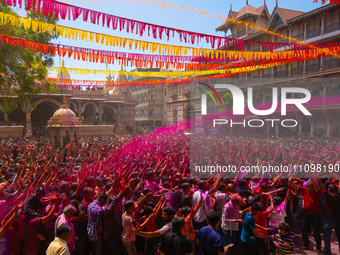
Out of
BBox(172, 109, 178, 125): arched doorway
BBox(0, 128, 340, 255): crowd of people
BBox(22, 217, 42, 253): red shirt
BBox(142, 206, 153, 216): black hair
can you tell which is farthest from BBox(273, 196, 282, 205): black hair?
BBox(172, 109, 178, 125): arched doorway

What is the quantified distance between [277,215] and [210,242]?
77.2 inches

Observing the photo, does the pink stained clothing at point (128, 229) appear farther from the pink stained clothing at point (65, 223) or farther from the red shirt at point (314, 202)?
the red shirt at point (314, 202)

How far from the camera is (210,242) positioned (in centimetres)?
327

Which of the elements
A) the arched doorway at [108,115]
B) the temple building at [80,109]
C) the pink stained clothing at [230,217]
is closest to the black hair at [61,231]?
the pink stained clothing at [230,217]

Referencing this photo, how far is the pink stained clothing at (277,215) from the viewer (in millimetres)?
4637

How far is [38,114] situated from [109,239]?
3454cm

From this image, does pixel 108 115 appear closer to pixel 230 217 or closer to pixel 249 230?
pixel 230 217

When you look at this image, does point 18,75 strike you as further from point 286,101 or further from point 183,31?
point 286,101

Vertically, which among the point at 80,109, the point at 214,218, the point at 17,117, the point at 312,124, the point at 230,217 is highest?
the point at 80,109

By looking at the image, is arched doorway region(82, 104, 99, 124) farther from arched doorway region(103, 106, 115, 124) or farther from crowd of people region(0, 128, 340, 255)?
crowd of people region(0, 128, 340, 255)

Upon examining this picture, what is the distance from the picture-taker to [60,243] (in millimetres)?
3090

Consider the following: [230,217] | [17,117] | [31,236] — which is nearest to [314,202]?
[230,217]

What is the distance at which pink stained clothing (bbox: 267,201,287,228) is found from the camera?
4.64m

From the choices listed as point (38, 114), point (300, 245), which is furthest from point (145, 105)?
point (300, 245)
